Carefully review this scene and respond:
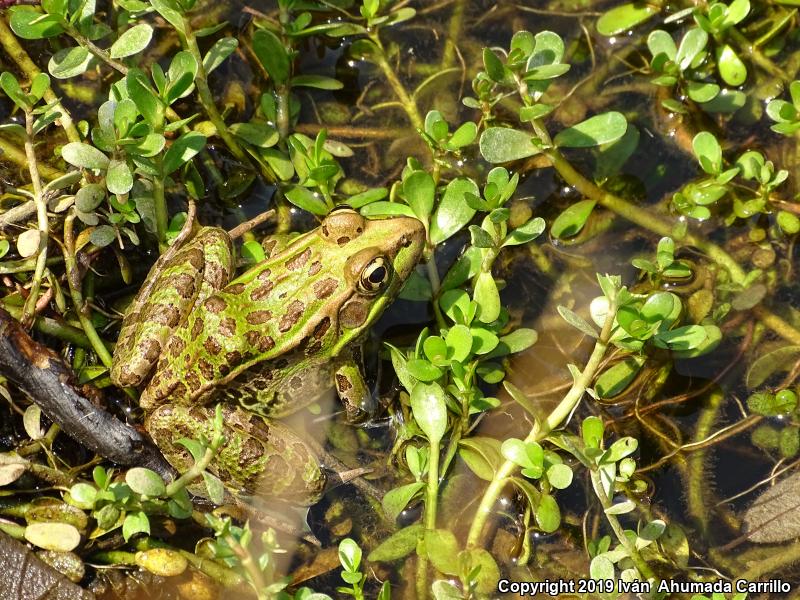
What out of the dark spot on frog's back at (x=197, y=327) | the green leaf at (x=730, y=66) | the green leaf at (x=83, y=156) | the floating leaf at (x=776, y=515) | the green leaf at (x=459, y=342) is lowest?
the floating leaf at (x=776, y=515)

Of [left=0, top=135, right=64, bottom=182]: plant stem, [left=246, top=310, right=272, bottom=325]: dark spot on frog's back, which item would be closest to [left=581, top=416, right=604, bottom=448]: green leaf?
[left=246, top=310, right=272, bottom=325]: dark spot on frog's back

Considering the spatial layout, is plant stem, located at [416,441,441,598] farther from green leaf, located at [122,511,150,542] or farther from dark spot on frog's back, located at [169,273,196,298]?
dark spot on frog's back, located at [169,273,196,298]

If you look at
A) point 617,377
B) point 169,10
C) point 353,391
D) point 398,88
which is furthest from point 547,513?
point 169,10

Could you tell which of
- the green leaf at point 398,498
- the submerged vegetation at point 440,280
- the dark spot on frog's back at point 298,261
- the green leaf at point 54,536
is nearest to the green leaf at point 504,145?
the submerged vegetation at point 440,280

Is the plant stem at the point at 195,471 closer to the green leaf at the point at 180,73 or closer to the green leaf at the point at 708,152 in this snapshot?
the green leaf at the point at 180,73

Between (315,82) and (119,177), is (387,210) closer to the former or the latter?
(315,82)

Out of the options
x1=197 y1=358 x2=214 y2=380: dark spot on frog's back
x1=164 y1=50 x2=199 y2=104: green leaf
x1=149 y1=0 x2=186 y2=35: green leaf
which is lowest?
x1=197 y1=358 x2=214 y2=380: dark spot on frog's back
